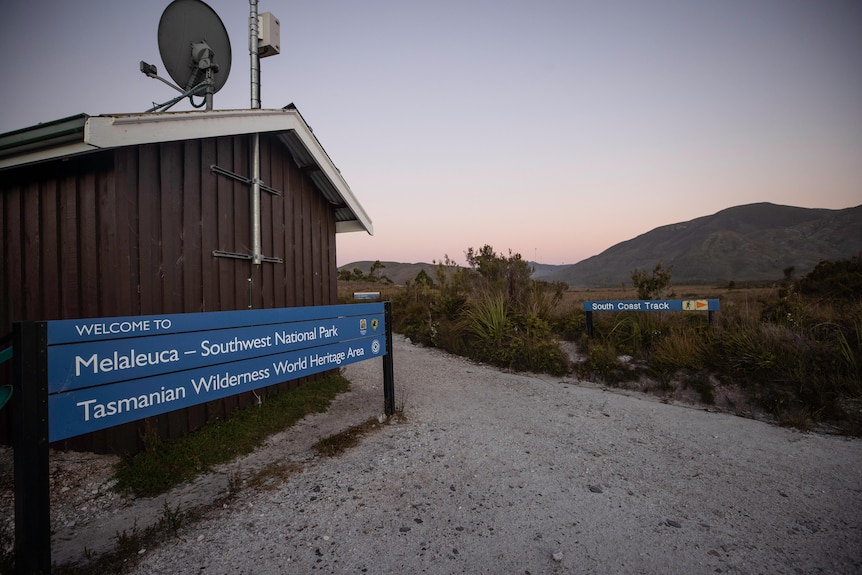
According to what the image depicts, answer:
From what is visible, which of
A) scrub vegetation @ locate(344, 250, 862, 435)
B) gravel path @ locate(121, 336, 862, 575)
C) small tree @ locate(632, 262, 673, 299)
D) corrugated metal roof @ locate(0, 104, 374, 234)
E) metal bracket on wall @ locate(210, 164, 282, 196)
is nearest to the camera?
gravel path @ locate(121, 336, 862, 575)

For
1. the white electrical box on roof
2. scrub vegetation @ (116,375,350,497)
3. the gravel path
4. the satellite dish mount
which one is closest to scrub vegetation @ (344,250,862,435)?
the gravel path

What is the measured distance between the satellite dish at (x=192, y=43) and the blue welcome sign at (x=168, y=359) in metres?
3.88

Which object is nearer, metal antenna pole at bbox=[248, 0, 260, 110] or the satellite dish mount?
the satellite dish mount

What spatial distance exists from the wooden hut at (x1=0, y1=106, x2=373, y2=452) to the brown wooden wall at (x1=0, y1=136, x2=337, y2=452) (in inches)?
0.5

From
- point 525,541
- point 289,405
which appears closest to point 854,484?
point 525,541

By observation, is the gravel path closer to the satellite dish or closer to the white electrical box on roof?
the satellite dish

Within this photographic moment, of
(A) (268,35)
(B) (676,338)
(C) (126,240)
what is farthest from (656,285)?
(C) (126,240)

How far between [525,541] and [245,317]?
2.94 metres

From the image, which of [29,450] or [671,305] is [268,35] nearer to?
[29,450]

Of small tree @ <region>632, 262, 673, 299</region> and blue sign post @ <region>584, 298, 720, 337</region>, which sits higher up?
small tree @ <region>632, 262, 673, 299</region>

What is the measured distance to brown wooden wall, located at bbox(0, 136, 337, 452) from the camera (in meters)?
4.35

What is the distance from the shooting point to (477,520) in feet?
10.2

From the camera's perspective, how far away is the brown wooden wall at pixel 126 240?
4348 mm

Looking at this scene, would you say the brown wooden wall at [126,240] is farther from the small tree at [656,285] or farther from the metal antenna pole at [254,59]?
the small tree at [656,285]
